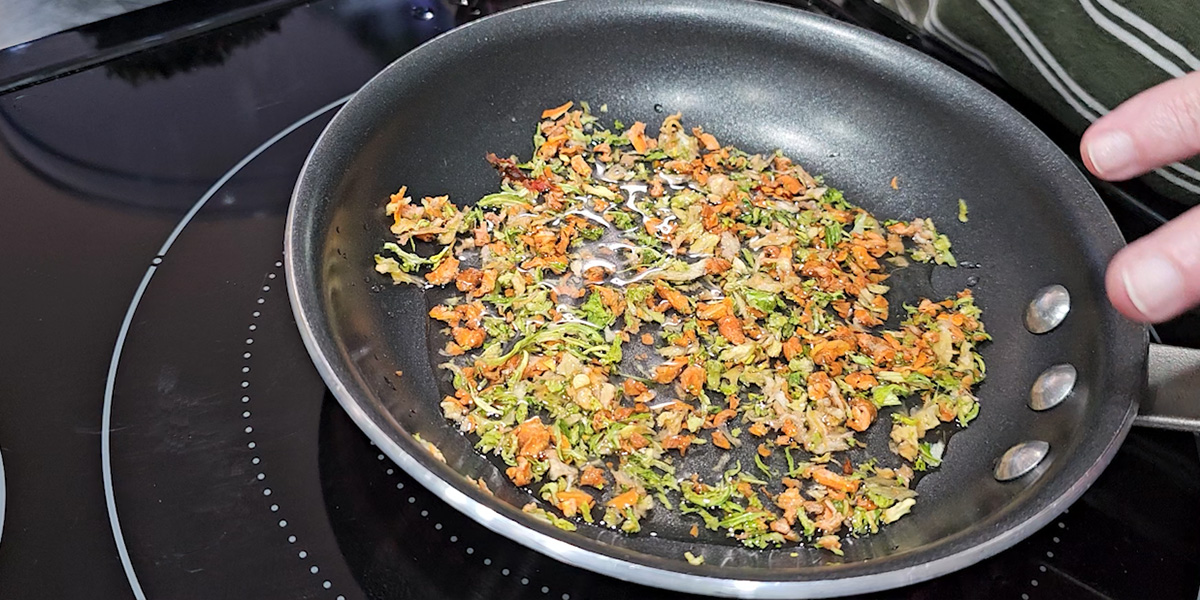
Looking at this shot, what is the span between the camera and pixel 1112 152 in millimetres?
804

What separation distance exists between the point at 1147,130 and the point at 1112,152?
1.4 inches

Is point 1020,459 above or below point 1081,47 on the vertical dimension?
below

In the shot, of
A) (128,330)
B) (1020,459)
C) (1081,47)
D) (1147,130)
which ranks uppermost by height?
(1147,130)

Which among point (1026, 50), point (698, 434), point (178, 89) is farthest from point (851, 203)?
point (178, 89)

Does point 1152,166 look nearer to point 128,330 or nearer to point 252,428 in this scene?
point 252,428

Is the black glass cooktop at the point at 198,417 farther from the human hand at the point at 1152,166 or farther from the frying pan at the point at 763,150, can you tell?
the human hand at the point at 1152,166

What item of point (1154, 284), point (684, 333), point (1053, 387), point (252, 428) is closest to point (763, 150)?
point (684, 333)

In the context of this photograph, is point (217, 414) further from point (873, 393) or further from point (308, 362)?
point (873, 393)

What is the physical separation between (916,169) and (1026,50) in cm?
26

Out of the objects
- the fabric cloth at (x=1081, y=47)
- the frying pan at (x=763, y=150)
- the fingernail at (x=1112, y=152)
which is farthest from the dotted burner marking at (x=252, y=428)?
the fabric cloth at (x=1081, y=47)

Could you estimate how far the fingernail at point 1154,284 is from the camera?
707 millimetres

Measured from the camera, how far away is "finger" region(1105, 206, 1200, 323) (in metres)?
0.71

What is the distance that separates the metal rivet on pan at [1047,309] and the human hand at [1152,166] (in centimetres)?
28

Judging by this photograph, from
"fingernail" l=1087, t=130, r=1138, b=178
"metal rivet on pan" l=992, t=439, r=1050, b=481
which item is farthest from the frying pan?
"fingernail" l=1087, t=130, r=1138, b=178
